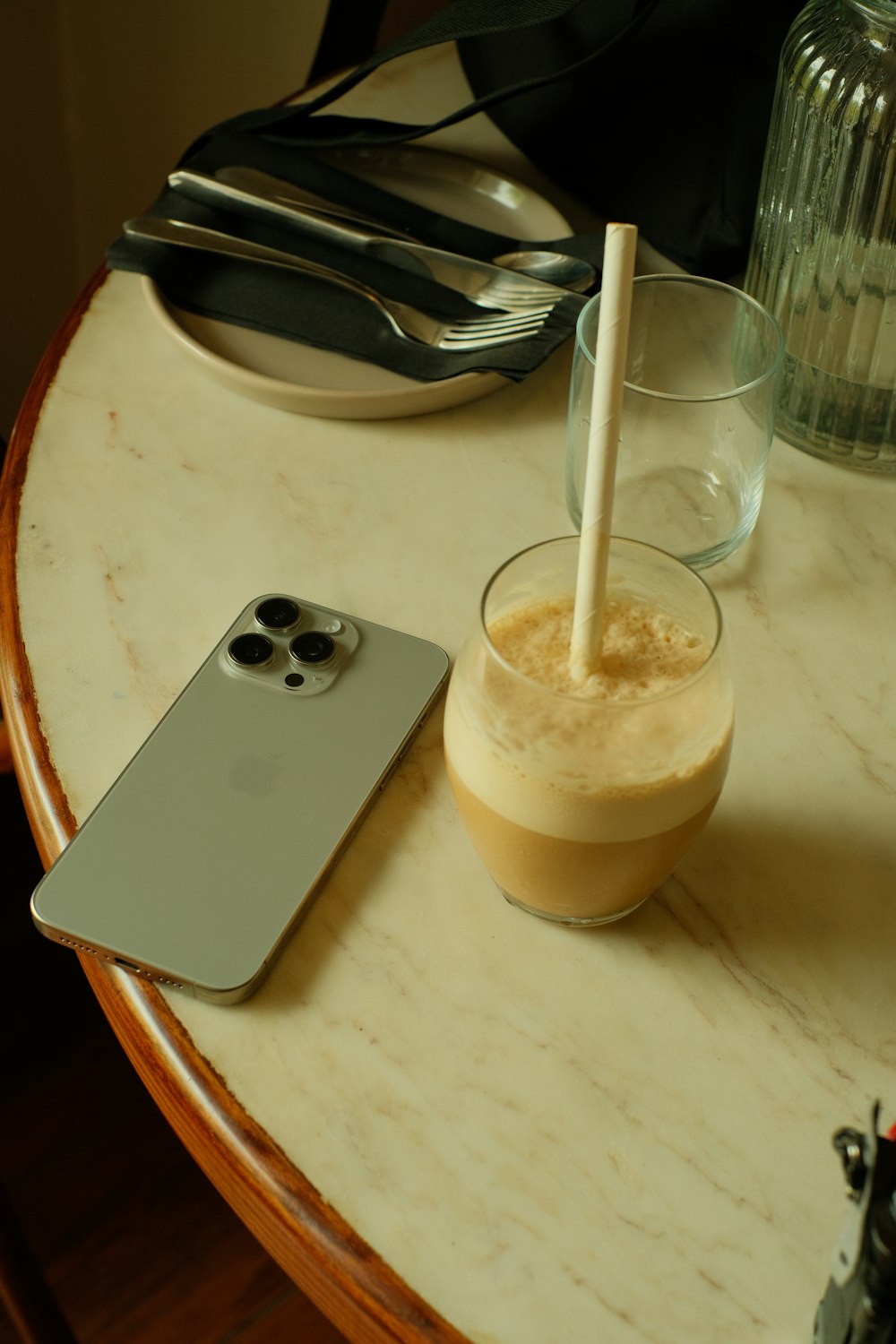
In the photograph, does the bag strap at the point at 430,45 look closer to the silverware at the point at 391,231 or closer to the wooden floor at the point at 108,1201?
the silverware at the point at 391,231

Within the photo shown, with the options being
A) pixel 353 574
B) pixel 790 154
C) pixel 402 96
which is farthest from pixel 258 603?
pixel 402 96

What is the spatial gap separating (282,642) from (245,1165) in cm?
22

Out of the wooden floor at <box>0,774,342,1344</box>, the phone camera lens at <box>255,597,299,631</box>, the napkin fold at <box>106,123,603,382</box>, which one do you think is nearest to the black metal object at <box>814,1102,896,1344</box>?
the phone camera lens at <box>255,597,299,631</box>

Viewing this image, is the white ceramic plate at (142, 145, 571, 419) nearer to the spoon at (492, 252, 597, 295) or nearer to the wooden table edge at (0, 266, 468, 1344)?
the spoon at (492, 252, 597, 295)

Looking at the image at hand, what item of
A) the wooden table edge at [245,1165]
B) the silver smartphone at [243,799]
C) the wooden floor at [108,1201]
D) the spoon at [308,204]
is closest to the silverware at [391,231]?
the spoon at [308,204]

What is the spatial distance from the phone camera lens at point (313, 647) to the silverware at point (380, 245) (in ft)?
0.85

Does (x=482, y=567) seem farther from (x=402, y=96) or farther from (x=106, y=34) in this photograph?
(x=106, y=34)

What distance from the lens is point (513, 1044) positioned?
438 mm

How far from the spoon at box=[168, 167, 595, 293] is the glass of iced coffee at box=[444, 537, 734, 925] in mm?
321

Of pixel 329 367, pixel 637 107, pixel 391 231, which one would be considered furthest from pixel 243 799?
pixel 637 107

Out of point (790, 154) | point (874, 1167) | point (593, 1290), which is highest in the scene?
point (790, 154)

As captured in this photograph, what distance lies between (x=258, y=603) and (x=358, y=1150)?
9.6 inches

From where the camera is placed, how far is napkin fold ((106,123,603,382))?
2.23 ft

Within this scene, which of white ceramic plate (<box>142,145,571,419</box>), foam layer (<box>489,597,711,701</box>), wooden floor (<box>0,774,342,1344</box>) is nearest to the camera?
foam layer (<box>489,597,711,701</box>)
